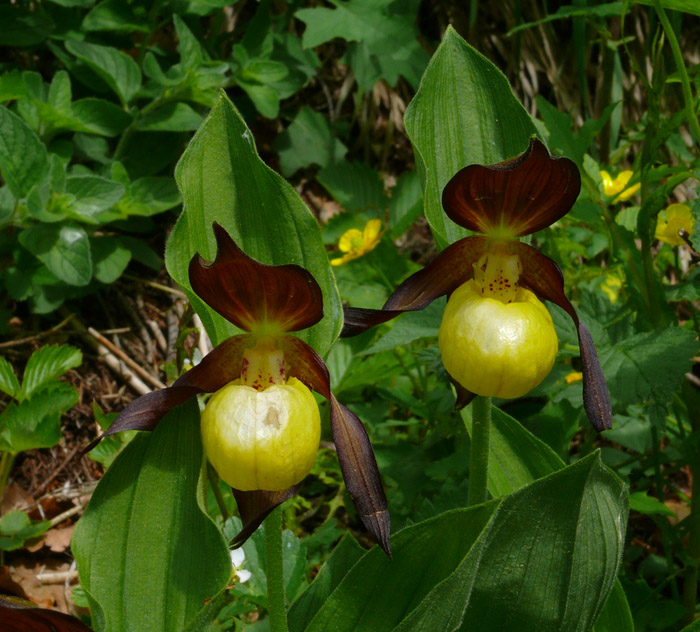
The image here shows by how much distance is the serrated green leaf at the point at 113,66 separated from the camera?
204 centimetres

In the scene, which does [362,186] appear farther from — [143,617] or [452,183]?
[143,617]

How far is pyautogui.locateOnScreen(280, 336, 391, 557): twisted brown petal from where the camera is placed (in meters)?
0.95

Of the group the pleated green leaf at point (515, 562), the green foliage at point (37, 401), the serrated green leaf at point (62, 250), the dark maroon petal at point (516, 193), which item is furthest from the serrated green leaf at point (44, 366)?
the dark maroon petal at point (516, 193)

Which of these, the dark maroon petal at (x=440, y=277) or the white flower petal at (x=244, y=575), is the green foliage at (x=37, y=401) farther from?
the dark maroon petal at (x=440, y=277)

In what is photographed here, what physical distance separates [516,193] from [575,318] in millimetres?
200

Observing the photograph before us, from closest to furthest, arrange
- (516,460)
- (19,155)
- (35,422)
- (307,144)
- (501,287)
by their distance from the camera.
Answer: (501,287) < (516,460) < (35,422) < (19,155) < (307,144)

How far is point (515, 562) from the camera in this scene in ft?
3.06

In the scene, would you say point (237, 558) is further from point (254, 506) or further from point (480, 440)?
point (480, 440)

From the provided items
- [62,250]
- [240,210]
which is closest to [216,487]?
[240,210]

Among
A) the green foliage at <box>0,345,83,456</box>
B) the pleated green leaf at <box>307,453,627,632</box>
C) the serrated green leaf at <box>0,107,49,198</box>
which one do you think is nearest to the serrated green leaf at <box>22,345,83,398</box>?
the green foliage at <box>0,345,83,456</box>

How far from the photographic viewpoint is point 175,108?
2.14 m

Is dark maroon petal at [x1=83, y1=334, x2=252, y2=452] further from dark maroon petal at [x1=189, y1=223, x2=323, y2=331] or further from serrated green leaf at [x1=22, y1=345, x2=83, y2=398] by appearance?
serrated green leaf at [x1=22, y1=345, x2=83, y2=398]

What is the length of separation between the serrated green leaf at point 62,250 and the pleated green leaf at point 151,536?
3.04 ft

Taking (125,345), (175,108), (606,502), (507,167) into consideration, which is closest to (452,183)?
(507,167)
